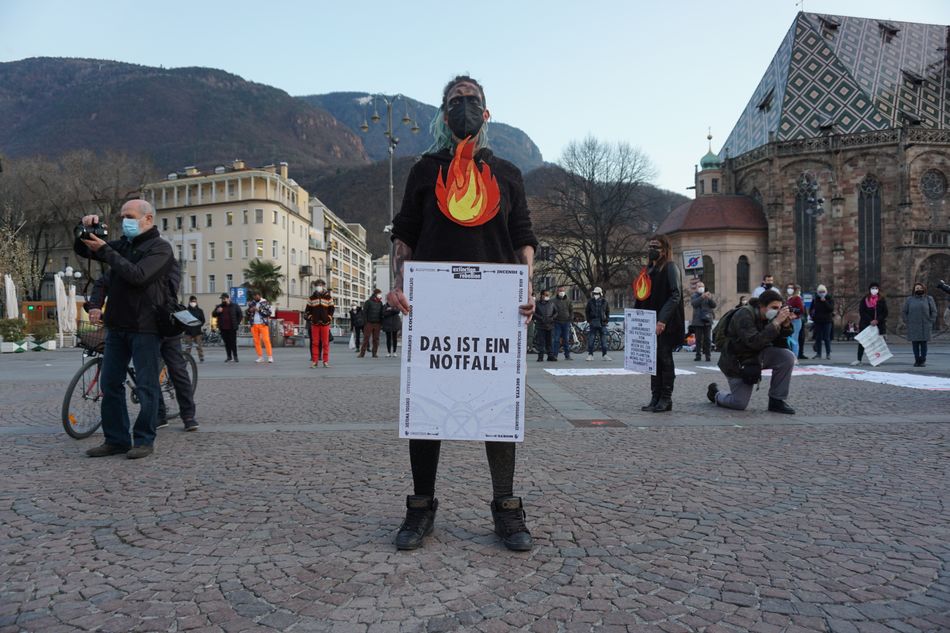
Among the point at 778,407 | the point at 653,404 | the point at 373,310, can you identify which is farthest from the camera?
the point at 373,310

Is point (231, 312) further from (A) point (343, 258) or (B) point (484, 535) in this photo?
(A) point (343, 258)

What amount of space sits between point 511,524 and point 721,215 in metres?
58.7

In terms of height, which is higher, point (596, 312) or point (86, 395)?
point (596, 312)

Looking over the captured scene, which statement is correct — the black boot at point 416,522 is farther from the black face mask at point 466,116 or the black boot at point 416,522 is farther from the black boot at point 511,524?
the black face mask at point 466,116

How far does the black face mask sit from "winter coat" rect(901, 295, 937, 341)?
1495 centimetres

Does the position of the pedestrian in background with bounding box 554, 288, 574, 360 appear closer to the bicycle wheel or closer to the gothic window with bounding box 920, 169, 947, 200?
the bicycle wheel

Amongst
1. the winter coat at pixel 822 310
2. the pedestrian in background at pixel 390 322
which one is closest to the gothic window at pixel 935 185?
the winter coat at pixel 822 310

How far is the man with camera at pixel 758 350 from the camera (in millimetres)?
7695

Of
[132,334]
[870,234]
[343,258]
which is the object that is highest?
[343,258]

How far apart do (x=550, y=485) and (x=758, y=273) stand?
190 ft

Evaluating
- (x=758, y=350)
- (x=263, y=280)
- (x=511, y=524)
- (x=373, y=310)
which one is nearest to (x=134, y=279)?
(x=511, y=524)

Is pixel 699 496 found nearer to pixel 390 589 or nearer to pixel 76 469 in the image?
pixel 390 589

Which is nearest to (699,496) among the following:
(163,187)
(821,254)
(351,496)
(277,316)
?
(351,496)

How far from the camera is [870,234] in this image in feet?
176
